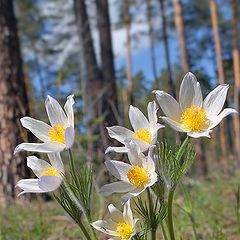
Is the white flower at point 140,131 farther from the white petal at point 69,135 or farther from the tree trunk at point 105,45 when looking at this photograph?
the tree trunk at point 105,45

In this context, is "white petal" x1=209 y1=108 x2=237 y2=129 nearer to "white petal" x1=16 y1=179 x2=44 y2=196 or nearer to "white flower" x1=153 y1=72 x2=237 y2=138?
"white flower" x1=153 y1=72 x2=237 y2=138

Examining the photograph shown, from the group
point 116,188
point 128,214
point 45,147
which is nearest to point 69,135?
point 45,147

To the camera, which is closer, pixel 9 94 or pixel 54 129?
pixel 54 129

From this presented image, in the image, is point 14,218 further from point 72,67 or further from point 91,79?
point 72,67

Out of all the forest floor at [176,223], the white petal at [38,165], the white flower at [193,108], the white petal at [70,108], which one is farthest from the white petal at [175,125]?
the forest floor at [176,223]

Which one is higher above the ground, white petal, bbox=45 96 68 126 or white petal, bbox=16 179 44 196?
white petal, bbox=45 96 68 126

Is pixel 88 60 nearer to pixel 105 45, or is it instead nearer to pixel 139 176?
pixel 105 45

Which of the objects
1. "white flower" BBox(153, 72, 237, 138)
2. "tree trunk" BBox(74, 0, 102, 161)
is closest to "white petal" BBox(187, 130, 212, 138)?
"white flower" BBox(153, 72, 237, 138)
